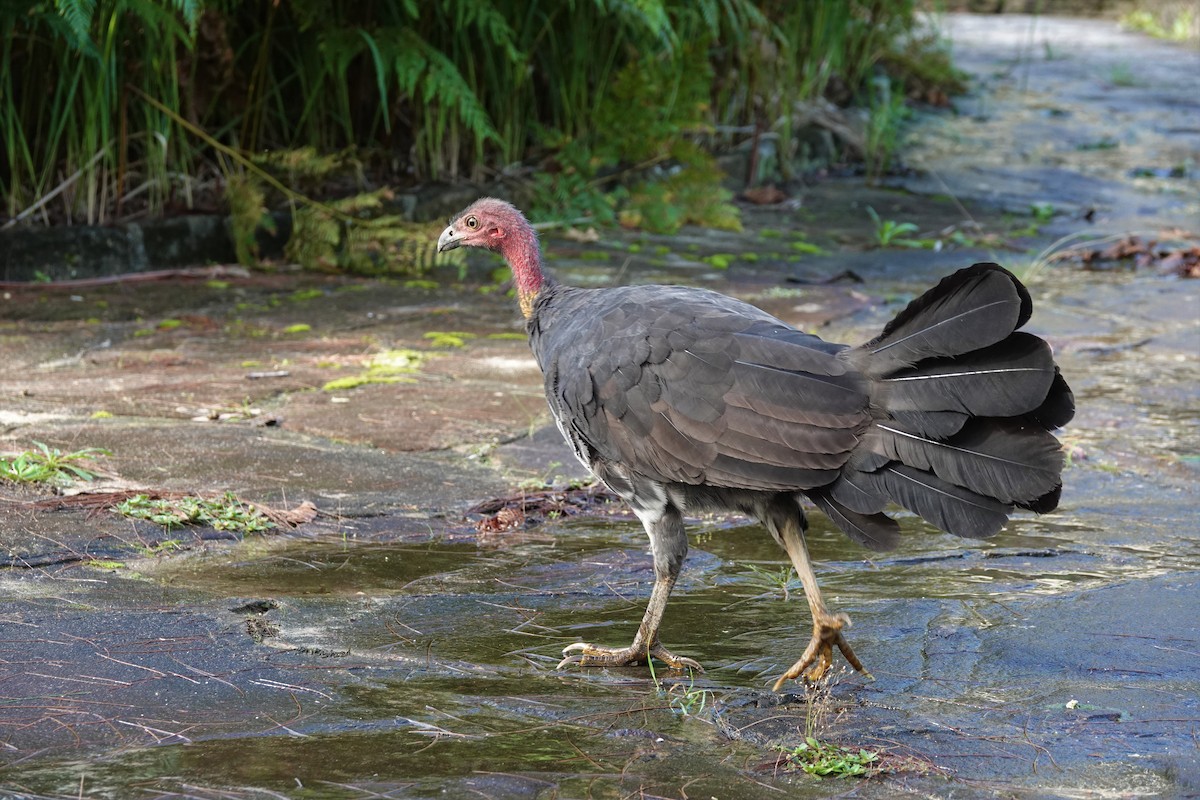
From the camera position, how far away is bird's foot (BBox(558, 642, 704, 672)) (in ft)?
11.3

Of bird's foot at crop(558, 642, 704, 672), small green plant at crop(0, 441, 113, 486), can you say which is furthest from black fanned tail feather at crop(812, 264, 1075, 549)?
small green plant at crop(0, 441, 113, 486)

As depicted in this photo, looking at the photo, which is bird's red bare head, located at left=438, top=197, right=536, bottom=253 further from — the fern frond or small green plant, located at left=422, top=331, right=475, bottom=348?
the fern frond

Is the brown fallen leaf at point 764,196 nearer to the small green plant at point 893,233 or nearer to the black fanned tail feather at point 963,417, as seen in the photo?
the small green plant at point 893,233

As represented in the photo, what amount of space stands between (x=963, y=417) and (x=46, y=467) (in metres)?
2.88

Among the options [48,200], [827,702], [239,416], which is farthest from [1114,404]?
[48,200]

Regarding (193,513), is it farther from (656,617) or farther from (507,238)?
(656,617)

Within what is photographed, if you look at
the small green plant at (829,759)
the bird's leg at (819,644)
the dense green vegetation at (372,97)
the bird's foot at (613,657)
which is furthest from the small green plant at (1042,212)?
the small green plant at (829,759)

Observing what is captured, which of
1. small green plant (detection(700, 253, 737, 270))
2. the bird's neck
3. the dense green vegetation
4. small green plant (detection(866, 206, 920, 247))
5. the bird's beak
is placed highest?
the dense green vegetation

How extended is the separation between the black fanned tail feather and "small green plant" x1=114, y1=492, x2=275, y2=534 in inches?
75.2

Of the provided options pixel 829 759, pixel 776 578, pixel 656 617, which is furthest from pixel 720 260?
pixel 829 759

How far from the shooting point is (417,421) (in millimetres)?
5488

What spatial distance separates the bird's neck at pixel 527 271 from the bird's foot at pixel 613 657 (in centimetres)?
131

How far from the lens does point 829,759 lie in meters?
2.74

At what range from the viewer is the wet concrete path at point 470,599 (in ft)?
8.98
